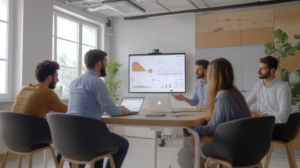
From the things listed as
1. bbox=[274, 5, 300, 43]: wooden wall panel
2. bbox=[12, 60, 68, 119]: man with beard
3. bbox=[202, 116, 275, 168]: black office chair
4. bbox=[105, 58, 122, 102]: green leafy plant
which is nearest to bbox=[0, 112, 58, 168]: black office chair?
bbox=[12, 60, 68, 119]: man with beard

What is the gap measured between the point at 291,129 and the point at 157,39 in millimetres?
4250

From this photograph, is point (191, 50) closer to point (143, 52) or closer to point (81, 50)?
point (143, 52)

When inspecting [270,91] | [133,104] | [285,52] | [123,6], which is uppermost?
[123,6]

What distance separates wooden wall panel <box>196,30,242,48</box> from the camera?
5395mm

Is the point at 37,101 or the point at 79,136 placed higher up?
the point at 37,101

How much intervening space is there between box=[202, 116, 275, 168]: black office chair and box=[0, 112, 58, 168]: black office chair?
4.61ft

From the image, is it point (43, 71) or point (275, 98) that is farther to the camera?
point (275, 98)

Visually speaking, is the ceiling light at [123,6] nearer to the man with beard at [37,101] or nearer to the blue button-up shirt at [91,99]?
the man with beard at [37,101]

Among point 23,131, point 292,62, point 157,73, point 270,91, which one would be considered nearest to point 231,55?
point 292,62

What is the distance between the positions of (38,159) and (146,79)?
2941mm

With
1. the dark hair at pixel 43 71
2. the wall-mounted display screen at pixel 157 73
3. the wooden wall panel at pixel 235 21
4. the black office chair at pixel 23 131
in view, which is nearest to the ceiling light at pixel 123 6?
the wall-mounted display screen at pixel 157 73

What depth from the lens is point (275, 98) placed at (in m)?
3.00

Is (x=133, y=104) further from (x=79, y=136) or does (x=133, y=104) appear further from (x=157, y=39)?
(x=157, y=39)

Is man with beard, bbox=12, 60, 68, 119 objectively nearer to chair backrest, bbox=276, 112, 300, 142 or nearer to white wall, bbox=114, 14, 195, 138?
chair backrest, bbox=276, 112, 300, 142
